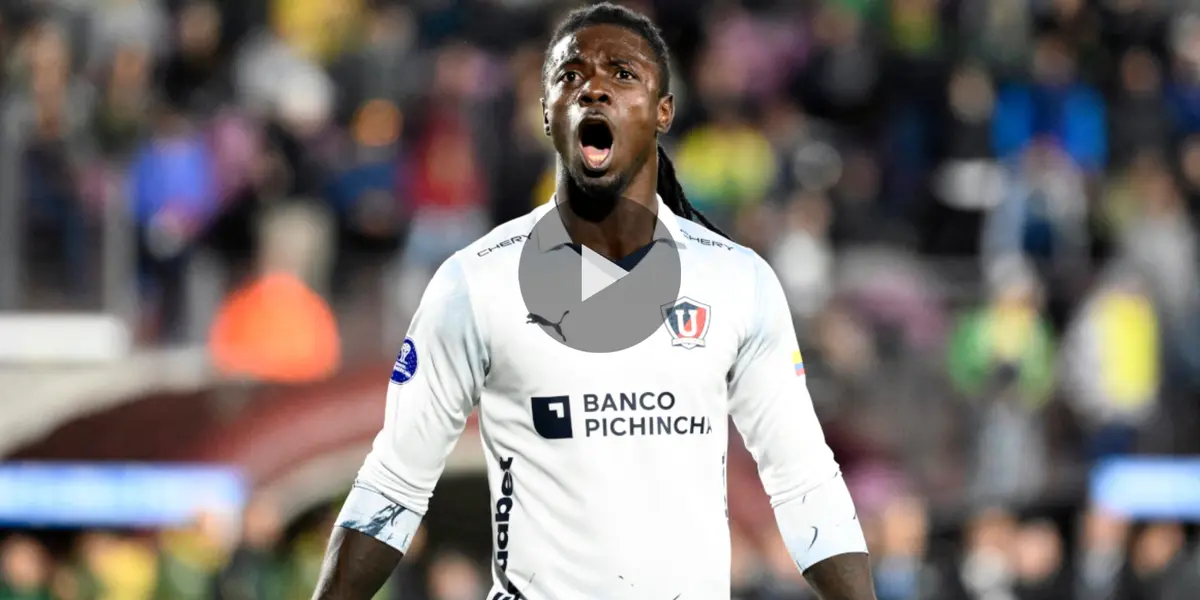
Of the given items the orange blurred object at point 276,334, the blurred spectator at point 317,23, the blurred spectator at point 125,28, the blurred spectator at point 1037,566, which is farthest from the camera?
the blurred spectator at point 317,23

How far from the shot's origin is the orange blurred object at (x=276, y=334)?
11750mm

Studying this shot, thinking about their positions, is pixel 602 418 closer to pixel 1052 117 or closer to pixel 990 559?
pixel 990 559

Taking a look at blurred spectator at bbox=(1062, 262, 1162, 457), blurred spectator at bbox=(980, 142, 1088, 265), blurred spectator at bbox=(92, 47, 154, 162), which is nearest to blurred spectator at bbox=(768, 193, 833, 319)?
blurred spectator at bbox=(980, 142, 1088, 265)

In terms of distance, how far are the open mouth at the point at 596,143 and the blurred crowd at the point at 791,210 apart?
23.3 ft

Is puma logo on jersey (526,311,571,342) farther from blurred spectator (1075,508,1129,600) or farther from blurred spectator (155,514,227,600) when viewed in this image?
blurred spectator (1075,508,1129,600)

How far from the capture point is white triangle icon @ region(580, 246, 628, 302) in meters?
3.81

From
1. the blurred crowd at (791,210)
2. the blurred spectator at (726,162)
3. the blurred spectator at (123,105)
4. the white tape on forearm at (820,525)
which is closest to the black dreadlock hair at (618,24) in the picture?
the white tape on forearm at (820,525)

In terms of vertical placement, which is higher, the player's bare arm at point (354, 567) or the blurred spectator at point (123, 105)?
the blurred spectator at point (123, 105)

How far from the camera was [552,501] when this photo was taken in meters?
3.62

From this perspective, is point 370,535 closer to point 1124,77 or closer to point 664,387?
point 664,387

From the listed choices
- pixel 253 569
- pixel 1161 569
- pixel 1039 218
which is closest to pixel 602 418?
pixel 253 569

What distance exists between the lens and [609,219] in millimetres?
3801
